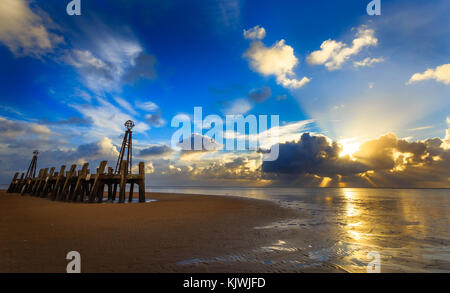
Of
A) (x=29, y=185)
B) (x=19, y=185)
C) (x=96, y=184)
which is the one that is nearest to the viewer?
(x=96, y=184)

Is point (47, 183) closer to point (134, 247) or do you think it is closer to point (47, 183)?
point (47, 183)

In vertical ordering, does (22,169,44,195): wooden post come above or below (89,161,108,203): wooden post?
below

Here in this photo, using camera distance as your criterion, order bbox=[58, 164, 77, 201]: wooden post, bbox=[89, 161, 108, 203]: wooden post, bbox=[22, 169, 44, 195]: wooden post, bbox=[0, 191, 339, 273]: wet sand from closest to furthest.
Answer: bbox=[0, 191, 339, 273]: wet sand → bbox=[89, 161, 108, 203]: wooden post → bbox=[58, 164, 77, 201]: wooden post → bbox=[22, 169, 44, 195]: wooden post

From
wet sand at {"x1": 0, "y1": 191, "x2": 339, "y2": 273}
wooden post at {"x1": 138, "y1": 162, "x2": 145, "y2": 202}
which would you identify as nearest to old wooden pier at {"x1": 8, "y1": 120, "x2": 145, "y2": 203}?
wooden post at {"x1": 138, "y1": 162, "x2": 145, "y2": 202}

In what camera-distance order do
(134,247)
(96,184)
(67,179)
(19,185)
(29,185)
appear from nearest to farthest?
(134,247) → (96,184) → (67,179) → (29,185) → (19,185)

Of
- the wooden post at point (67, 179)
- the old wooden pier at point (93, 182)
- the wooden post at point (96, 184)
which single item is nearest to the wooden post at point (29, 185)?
the old wooden pier at point (93, 182)

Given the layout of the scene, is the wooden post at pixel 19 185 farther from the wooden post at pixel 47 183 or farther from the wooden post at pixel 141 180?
the wooden post at pixel 141 180

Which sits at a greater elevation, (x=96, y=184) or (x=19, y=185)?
(x=96, y=184)

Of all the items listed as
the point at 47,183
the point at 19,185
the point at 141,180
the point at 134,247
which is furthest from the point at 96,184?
the point at 19,185

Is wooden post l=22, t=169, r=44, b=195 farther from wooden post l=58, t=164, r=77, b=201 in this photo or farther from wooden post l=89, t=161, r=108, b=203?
wooden post l=89, t=161, r=108, b=203
